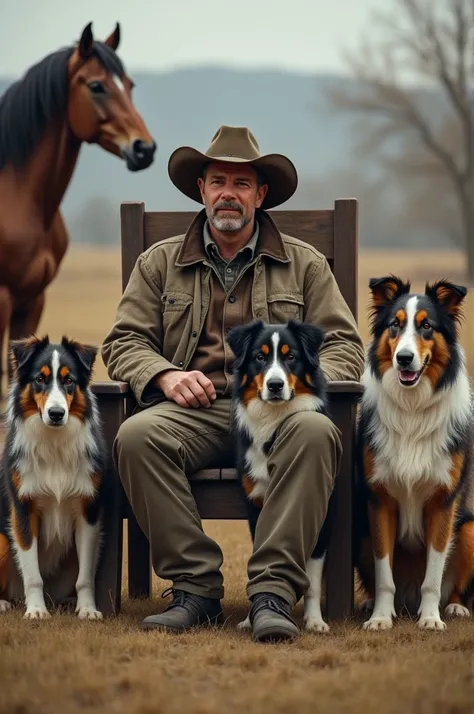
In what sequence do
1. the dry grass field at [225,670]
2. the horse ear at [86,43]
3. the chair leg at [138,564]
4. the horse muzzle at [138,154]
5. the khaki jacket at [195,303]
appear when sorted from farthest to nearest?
the horse muzzle at [138,154] < the horse ear at [86,43] < the chair leg at [138,564] < the khaki jacket at [195,303] < the dry grass field at [225,670]

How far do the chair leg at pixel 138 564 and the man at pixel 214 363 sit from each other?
1.55 ft

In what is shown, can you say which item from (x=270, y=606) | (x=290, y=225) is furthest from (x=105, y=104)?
(x=270, y=606)

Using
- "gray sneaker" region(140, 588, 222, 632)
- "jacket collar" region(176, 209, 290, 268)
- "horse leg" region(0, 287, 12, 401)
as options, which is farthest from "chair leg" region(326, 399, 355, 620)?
"horse leg" region(0, 287, 12, 401)

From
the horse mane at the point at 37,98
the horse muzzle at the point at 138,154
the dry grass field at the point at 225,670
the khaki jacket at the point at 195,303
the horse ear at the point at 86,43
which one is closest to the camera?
the dry grass field at the point at 225,670

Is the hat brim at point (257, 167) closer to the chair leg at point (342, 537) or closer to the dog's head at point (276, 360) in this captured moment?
the dog's head at point (276, 360)

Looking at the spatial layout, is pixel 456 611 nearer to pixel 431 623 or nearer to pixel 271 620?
pixel 431 623

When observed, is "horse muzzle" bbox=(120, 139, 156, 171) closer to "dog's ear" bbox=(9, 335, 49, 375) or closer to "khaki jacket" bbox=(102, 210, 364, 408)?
"khaki jacket" bbox=(102, 210, 364, 408)

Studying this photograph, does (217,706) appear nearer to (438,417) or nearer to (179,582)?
(179,582)

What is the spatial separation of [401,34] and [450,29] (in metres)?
0.80

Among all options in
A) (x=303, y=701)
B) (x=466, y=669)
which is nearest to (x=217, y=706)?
(x=303, y=701)

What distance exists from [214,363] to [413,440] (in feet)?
2.74

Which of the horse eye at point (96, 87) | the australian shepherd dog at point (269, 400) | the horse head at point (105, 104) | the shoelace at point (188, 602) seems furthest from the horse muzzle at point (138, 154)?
the shoelace at point (188, 602)

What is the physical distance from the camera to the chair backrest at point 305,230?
4312mm

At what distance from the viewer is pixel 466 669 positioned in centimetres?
288
